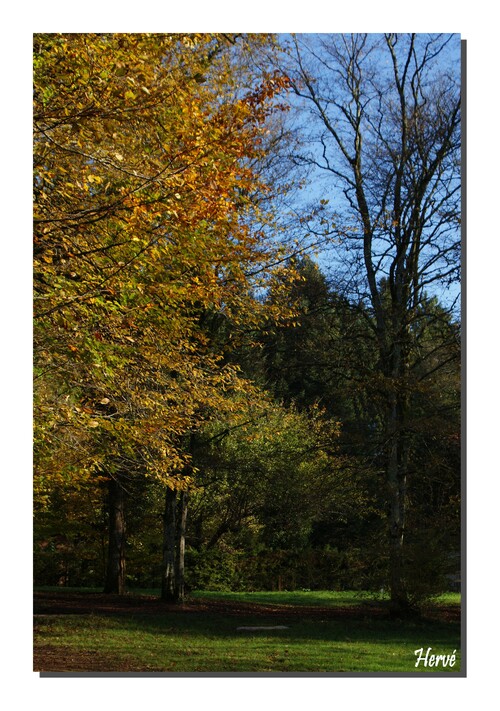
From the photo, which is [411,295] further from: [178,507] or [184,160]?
[178,507]

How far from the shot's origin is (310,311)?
21.1 feet

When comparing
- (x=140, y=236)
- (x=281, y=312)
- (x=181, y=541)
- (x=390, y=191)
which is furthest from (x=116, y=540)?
(x=390, y=191)

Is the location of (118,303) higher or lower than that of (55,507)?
higher

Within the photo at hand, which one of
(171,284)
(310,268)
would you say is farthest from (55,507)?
(310,268)

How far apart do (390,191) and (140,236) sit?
2262 millimetres

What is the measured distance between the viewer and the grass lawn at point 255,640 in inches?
204

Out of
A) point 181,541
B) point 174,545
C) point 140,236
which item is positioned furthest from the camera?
point 174,545

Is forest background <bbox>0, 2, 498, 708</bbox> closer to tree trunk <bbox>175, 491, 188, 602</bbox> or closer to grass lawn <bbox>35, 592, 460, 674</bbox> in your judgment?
grass lawn <bbox>35, 592, 460, 674</bbox>

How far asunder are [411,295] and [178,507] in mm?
3221

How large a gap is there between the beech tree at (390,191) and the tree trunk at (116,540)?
114 inches

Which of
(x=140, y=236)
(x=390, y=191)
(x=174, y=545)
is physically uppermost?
(x=390, y=191)

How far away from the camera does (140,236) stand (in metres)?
5.32
